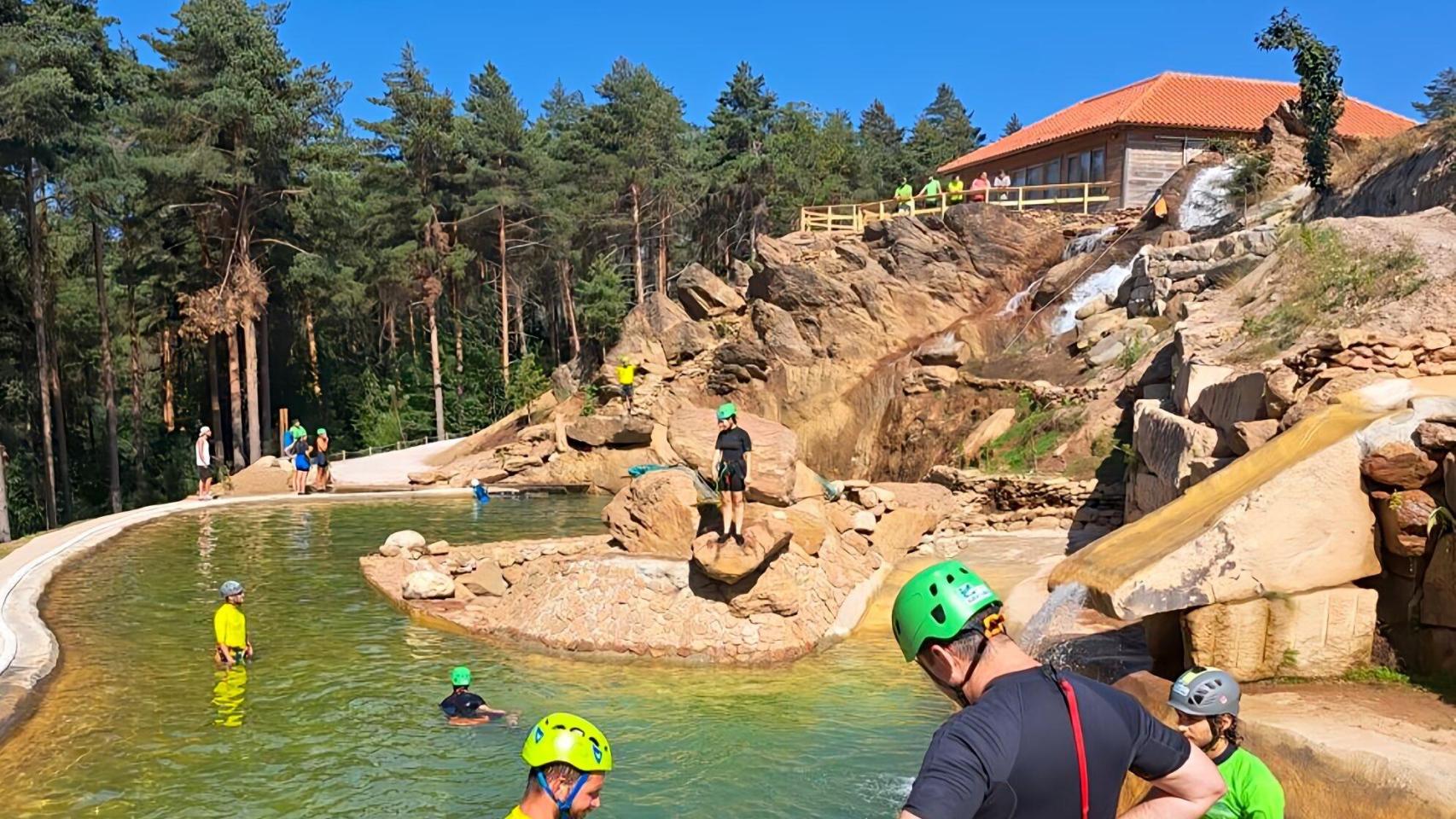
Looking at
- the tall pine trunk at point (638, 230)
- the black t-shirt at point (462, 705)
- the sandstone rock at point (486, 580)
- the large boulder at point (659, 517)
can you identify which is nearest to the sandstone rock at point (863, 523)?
the large boulder at point (659, 517)

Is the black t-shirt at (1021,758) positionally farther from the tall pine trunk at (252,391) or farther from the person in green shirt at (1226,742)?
the tall pine trunk at (252,391)

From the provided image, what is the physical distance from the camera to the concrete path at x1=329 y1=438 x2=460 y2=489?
28609 millimetres

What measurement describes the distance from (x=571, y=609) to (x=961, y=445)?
11.5 meters

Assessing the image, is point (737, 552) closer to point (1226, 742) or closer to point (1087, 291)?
point (1226, 742)

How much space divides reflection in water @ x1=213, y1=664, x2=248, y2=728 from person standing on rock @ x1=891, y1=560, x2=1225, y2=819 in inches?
349

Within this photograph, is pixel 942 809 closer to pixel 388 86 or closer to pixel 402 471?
pixel 402 471

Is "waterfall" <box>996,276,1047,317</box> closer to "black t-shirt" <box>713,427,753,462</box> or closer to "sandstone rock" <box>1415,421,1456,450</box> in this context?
"black t-shirt" <box>713,427,753,462</box>

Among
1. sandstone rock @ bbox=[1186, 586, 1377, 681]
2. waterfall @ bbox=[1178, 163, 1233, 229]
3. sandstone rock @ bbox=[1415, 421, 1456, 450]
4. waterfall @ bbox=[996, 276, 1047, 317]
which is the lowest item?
sandstone rock @ bbox=[1186, 586, 1377, 681]

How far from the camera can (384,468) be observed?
32.1m

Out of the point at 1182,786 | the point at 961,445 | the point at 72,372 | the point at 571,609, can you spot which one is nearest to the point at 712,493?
the point at 571,609

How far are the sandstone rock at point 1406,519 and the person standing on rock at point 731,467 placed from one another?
5.80 meters

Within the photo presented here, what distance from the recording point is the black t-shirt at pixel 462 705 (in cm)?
988

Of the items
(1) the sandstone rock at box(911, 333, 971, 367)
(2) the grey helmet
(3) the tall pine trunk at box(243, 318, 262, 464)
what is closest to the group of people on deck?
(1) the sandstone rock at box(911, 333, 971, 367)

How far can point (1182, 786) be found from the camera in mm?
2801
